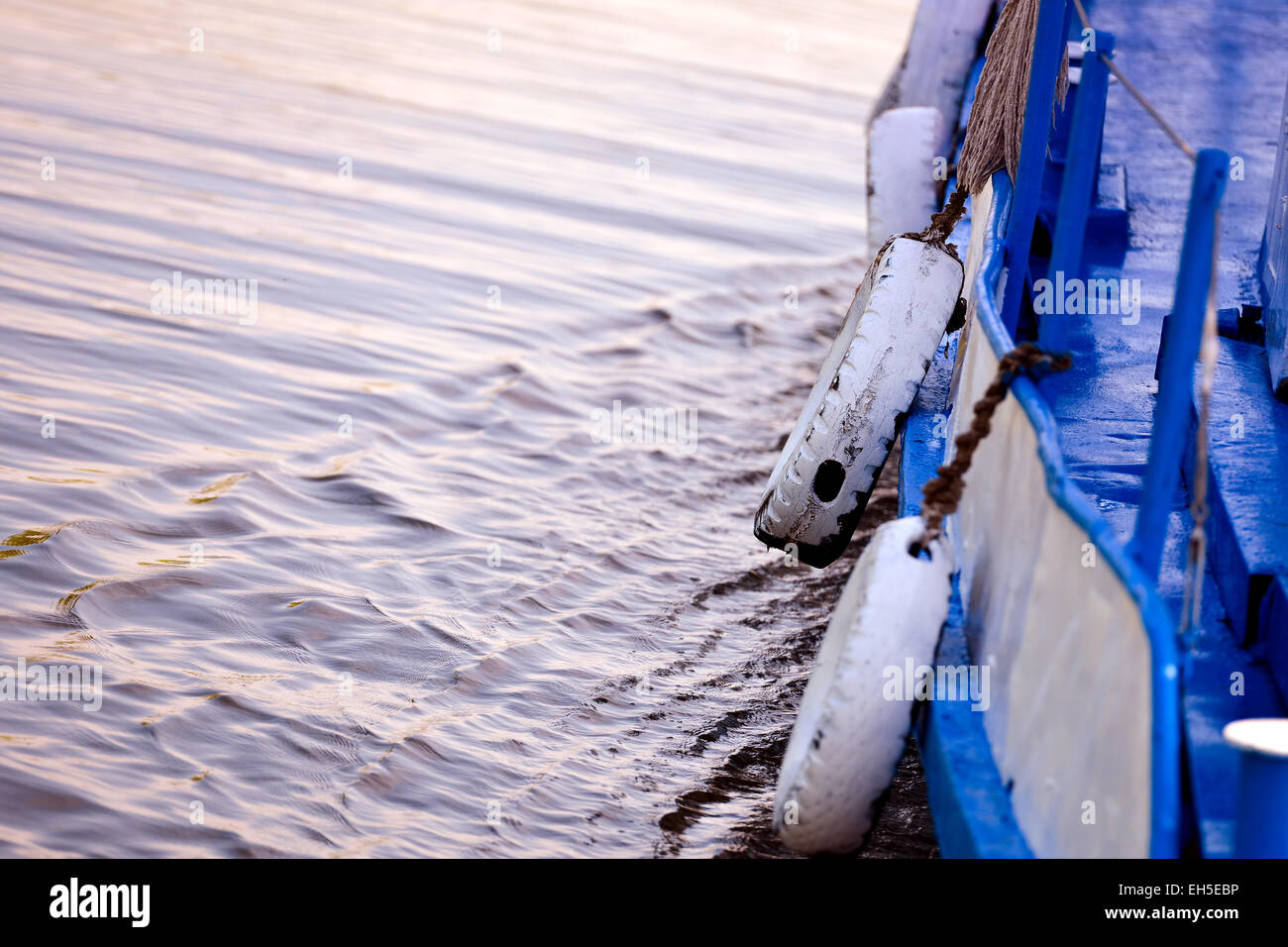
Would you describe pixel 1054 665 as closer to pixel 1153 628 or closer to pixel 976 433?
pixel 1153 628

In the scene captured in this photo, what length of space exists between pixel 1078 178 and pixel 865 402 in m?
1.37

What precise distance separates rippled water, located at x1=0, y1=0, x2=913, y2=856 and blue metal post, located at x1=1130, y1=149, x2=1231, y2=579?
1.91 meters

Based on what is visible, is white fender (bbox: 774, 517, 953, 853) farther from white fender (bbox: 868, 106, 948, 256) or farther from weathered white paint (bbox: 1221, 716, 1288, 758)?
white fender (bbox: 868, 106, 948, 256)

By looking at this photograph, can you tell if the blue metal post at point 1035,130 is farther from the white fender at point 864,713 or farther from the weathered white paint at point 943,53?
the weathered white paint at point 943,53

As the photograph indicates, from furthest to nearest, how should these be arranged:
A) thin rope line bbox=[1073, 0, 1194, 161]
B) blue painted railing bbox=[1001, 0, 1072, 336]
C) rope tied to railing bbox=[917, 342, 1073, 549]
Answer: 1. blue painted railing bbox=[1001, 0, 1072, 336]
2. rope tied to railing bbox=[917, 342, 1073, 549]
3. thin rope line bbox=[1073, 0, 1194, 161]

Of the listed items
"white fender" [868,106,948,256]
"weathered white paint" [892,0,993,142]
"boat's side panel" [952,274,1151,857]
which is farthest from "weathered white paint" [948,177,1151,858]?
"weathered white paint" [892,0,993,142]

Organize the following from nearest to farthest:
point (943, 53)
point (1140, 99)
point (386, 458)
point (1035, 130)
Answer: point (1140, 99), point (1035, 130), point (386, 458), point (943, 53)

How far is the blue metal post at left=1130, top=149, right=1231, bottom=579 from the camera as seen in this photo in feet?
8.39

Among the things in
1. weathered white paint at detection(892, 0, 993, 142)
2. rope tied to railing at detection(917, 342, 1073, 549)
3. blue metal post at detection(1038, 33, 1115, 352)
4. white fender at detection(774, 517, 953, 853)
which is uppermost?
weathered white paint at detection(892, 0, 993, 142)

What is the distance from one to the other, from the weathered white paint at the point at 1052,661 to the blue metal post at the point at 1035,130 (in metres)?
0.88

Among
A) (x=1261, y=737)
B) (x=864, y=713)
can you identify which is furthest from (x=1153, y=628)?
(x=864, y=713)

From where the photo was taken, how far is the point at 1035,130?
14.4ft

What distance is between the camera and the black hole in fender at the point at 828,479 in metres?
4.84

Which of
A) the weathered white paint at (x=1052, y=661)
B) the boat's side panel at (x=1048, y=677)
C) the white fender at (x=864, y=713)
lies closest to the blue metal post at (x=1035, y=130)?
the boat's side panel at (x=1048, y=677)
